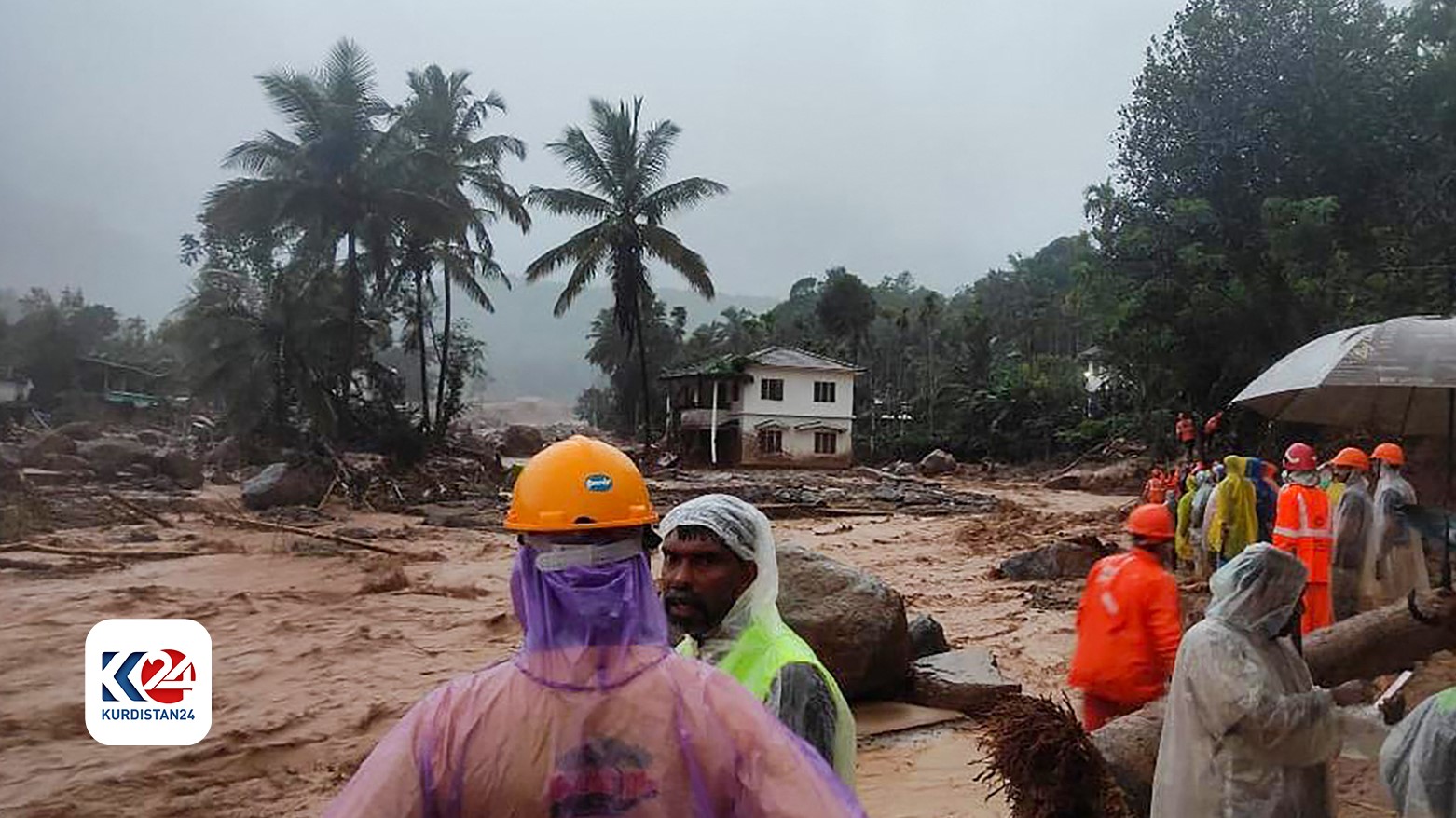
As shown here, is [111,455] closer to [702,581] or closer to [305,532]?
[305,532]

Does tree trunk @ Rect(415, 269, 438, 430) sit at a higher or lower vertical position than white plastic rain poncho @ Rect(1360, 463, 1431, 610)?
higher

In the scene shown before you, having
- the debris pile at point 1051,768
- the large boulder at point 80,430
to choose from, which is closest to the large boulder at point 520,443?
the large boulder at point 80,430

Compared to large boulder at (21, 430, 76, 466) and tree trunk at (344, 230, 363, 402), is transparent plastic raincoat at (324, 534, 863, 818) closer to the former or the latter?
large boulder at (21, 430, 76, 466)

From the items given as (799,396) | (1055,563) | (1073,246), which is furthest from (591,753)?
(799,396)

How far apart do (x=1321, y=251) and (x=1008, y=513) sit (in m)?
7.34

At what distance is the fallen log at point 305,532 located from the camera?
48.1ft

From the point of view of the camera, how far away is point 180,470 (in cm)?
2238

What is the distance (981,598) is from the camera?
37.0 feet

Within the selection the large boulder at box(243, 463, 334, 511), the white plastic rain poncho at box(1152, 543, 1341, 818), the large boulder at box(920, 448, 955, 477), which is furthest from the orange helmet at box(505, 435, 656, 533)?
the large boulder at box(920, 448, 955, 477)

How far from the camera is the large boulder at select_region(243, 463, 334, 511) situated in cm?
1983

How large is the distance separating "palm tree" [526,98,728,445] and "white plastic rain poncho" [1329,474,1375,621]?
2532 cm

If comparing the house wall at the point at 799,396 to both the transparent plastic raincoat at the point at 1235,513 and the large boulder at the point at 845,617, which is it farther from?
the large boulder at the point at 845,617

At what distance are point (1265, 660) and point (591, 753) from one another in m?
2.19

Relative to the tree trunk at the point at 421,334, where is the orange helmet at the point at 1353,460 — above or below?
below
